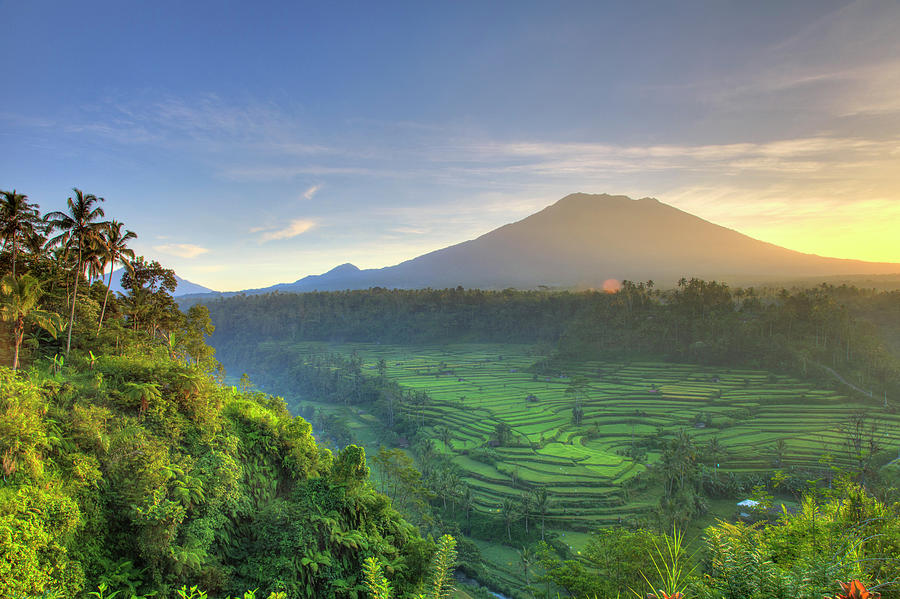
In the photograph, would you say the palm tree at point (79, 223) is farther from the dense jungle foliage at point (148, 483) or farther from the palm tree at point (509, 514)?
the palm tree at point (509, 514)

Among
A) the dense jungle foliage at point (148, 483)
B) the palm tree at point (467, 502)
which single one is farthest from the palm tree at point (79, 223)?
the palm tree at point (467, 502)

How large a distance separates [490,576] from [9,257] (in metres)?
34.3

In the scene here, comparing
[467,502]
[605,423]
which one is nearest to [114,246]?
[467,502]

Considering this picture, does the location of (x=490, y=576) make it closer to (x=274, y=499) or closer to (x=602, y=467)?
(x=602, y=467)

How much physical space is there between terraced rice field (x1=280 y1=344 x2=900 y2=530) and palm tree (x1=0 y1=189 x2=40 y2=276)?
3497 centimetres

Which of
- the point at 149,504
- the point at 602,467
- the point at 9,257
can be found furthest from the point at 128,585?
the point at 602,467

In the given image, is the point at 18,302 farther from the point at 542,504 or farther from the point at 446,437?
the point at 446,437

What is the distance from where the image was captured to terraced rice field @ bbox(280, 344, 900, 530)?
34.6m

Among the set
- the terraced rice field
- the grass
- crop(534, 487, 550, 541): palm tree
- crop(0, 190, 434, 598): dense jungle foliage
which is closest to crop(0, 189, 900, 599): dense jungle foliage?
crop(0, 190, 434, 598): dense jungle foliage

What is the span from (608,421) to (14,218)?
53947mm

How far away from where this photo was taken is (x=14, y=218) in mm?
20234

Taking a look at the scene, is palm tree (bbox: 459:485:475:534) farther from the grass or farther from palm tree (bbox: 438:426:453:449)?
palm tree (bbox: 438:426:453:449)

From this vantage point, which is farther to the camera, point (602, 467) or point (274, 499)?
point (602, 467)

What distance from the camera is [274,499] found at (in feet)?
53.2
